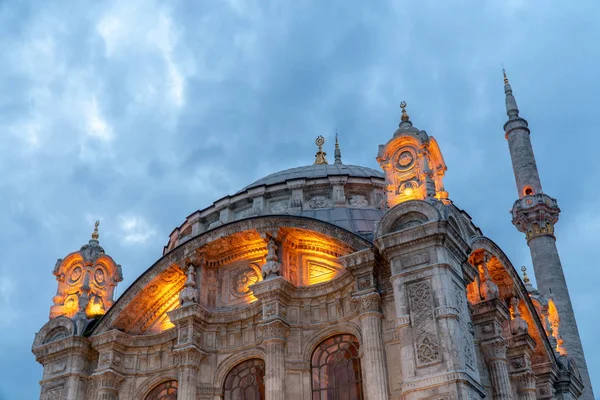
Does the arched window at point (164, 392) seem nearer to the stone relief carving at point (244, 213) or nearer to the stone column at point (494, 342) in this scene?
the stone relief carving at point (244, 213)

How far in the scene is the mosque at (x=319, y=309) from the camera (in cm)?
1873

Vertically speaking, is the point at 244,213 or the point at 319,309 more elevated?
the point at 244,213

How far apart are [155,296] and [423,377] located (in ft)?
38.3

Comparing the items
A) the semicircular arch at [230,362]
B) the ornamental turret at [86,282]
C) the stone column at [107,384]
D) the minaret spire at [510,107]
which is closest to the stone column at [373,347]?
the semicircular arch at [230,362]

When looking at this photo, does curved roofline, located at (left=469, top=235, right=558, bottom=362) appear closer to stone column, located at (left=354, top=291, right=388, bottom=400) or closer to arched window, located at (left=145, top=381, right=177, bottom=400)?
stone column, located at (left=354, top=291, right=388, bottom=400)

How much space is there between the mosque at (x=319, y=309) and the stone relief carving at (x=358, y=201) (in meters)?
0.05

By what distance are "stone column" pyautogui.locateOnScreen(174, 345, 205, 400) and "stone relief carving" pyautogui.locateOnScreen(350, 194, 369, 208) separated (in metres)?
8.57

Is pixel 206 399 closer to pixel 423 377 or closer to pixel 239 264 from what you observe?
pixel 239 264

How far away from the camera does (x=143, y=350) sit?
24.6 m

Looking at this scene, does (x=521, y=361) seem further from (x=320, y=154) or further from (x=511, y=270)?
(x=320, y=154)

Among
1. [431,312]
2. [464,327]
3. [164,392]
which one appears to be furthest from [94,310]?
[464,327]

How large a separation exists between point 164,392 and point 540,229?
86.9ft

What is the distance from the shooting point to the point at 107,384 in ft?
77.8

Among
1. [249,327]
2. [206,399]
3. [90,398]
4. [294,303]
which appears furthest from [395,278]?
[90,398]
